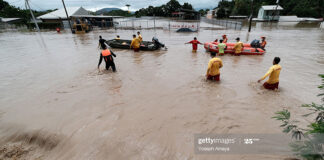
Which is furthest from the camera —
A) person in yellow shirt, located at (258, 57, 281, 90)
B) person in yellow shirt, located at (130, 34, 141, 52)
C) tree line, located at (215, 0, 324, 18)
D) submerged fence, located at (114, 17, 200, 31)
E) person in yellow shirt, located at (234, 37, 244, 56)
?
tree line, located at (215, 0, 324, 18)

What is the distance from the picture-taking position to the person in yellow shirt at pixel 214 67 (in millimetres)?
5484

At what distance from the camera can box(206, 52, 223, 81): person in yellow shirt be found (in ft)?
18.0

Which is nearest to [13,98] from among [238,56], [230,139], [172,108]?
[172,108]

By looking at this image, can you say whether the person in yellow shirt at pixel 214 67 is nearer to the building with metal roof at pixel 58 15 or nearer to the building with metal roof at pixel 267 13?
the building with metal roof at pixel 58 15

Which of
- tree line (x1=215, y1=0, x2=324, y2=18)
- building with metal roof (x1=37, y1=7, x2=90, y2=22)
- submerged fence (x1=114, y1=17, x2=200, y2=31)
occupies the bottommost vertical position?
submerged fence (x1=114, y1=17, x2=200, y2=31)

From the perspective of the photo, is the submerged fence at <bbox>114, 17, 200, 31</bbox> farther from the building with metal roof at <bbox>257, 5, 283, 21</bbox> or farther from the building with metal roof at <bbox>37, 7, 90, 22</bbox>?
the building with metal roof at <bbox>257, 5, 283, 21</bbox>

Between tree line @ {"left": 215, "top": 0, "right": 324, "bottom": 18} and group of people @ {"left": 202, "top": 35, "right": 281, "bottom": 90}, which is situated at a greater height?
tree line @ {"left": 215, "top": 0, "right": 324, "bottom": 18}

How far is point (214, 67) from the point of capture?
568 centimetres

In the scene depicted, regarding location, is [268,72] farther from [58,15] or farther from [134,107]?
[58,15]

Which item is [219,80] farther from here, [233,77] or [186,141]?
[186,141]

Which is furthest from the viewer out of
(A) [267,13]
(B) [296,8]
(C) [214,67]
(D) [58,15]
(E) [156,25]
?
(B) [296,8]

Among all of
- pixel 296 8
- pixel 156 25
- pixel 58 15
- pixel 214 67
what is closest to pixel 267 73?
pixel 214 67

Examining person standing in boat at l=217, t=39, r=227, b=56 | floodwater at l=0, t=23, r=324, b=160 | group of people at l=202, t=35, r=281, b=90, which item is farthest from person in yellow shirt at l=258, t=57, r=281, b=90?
person standing in boat at l=217, t=39, r=227, b=56

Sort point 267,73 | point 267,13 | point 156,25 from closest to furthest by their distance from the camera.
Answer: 1. point 267,73
2. point 156,25
3. point 267,13
